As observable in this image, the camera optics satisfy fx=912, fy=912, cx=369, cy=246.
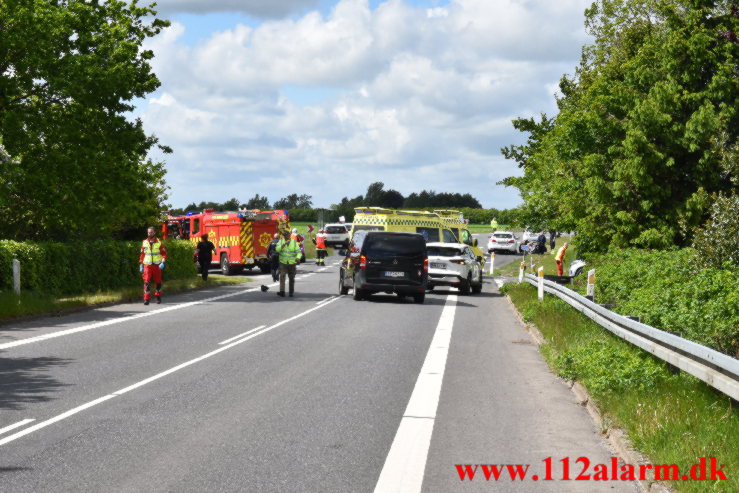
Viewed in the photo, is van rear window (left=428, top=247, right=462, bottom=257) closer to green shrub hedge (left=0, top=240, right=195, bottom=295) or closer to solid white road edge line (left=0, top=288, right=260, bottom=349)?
solid white road edge line (left=0, top=288, right=260, bottom=349)

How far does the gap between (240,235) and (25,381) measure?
3007 centimetres

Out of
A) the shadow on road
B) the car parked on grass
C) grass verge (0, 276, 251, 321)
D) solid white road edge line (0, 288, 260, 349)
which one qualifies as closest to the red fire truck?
the car parked on grass

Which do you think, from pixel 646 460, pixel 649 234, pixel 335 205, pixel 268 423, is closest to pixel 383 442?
pixel 268 423

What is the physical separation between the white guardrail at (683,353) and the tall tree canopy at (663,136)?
12.5m

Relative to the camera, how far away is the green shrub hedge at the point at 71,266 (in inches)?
824

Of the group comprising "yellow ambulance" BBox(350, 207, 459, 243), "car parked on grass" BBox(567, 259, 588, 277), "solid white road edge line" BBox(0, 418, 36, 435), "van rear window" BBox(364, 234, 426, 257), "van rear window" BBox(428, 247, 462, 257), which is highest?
"yellow ambulance" BBox(350, 207, 459, 243)

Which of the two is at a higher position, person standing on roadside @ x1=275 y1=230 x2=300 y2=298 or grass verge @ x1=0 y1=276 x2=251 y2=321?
person standing on roadside @ x1=275 y1=230 x2=300 y2=298

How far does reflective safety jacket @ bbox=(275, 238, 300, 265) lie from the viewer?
2538cm

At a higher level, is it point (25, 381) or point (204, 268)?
point (204, 268)

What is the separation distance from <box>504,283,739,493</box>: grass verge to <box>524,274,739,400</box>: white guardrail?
9.5 inches

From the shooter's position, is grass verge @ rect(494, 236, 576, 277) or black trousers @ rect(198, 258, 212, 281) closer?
black trousers @ rect(198, 258, 212, 281)

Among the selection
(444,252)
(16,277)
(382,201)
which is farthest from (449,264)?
(382,201)

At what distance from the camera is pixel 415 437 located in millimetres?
7480

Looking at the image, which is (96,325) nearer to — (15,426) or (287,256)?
(287,256)
